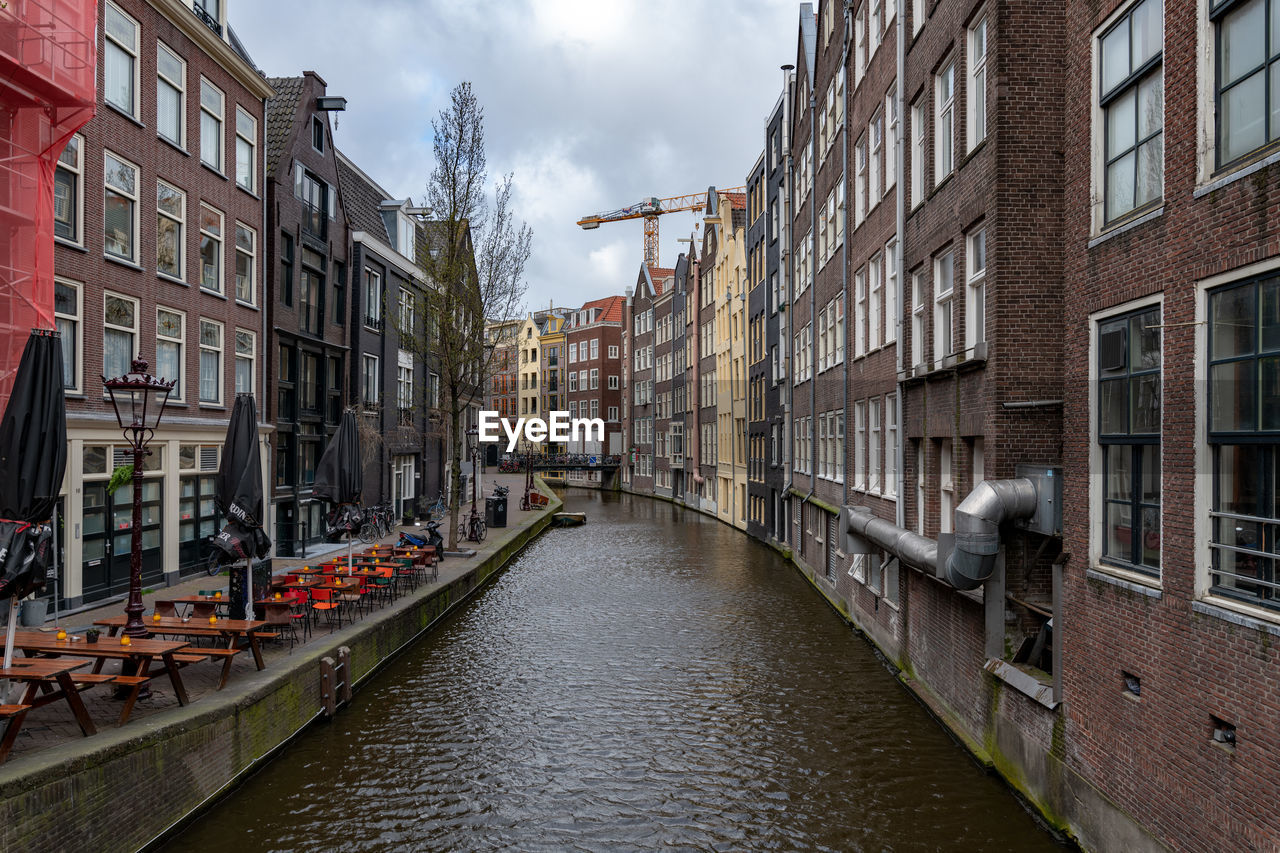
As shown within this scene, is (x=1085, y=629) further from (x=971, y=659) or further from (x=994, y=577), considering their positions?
(x=971, y=659)

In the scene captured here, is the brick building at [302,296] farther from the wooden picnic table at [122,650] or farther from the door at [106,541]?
the wooden picnic table at [122,650]

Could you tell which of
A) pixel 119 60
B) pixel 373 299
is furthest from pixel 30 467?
pixel 373 299

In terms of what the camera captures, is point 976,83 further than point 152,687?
Yes

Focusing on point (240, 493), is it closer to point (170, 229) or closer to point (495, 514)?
point (170, 229)

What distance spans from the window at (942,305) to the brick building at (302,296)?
1876 cm

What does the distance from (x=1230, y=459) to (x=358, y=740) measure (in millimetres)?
10722

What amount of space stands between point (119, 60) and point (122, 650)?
1426 cm

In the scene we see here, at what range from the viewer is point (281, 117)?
1077 inches

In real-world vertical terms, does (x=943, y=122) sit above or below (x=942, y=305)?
above

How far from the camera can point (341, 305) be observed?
1227 inches

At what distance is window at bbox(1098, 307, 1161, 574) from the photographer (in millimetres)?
7777

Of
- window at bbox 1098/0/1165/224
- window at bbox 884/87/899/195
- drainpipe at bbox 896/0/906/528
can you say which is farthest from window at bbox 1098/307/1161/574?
window at bbox 884/87/899/195

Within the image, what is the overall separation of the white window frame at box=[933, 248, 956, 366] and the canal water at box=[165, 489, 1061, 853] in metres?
5.48

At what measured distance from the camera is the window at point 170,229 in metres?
19.8
